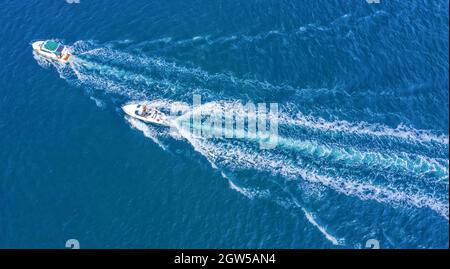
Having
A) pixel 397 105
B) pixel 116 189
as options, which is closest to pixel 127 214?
pixel 116 189

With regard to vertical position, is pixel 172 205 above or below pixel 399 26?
below

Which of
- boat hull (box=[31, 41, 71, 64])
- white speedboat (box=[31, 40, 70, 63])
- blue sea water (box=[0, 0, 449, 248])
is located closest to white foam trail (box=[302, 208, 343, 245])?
blue sea water (box=[0, 0, 449, 248])

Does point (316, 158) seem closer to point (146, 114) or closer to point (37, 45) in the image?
point (146, 114)

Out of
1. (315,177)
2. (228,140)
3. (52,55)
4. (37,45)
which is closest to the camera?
(315,177)

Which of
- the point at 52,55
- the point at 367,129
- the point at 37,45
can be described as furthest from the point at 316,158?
the point at 37,45

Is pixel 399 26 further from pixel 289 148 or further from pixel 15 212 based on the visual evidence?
pixel 15 212

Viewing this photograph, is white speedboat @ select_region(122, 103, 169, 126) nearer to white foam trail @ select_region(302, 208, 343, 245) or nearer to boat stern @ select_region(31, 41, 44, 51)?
boat stern @ select_region(31, 41, 44, 51)
